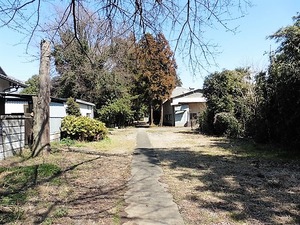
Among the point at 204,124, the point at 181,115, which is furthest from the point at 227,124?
the point at 181,115

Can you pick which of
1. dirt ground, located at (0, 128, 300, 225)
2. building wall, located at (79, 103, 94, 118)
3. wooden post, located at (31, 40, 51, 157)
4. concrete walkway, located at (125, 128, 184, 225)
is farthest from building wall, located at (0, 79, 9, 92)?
building wall, located at (79, 103, 94, 118)

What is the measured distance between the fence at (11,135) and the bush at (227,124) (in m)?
12.9

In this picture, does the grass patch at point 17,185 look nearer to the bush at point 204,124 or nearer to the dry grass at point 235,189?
the dry grass at point 235,189

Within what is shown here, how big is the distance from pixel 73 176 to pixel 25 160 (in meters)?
2.78

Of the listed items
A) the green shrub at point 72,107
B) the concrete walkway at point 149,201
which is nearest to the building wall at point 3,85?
the green shrub at point 72,107

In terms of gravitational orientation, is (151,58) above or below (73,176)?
above

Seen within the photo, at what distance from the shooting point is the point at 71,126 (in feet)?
50.5

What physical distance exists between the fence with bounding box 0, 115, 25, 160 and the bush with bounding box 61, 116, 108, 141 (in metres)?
4.73

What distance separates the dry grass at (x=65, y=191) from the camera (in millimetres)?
4345

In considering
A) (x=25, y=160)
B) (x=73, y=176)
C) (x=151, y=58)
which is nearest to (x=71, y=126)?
(x=25, y=160)

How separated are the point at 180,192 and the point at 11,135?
628cm

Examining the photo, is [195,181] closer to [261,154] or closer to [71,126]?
[261,154]

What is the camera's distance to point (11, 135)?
383 inches

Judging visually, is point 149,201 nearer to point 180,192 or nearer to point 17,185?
point 180,192
